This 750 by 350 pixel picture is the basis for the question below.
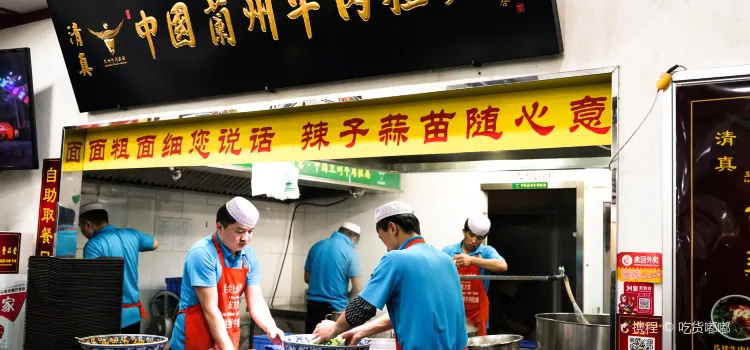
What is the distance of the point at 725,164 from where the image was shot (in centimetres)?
240

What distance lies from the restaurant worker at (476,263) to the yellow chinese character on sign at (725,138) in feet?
9.61

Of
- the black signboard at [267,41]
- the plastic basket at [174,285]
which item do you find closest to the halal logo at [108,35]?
the black signboard at [267,41]

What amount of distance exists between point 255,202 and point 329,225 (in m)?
0.92

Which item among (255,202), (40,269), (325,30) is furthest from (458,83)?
(255,202)

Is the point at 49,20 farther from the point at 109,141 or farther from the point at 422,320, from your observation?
the point at 422,320

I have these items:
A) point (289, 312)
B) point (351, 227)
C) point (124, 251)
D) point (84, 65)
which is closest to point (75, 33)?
point (84, 65)

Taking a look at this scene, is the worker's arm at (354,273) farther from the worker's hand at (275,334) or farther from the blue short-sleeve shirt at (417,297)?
the blue short-sleeve shirt at (417,297)

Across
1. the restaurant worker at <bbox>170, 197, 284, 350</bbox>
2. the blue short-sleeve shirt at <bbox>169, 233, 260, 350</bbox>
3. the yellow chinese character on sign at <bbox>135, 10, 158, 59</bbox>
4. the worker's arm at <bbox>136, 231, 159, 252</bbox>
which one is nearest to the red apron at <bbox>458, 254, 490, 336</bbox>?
the restaurant worker at <bbox>170, 197, 284, 350</bbox>

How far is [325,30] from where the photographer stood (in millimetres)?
3363

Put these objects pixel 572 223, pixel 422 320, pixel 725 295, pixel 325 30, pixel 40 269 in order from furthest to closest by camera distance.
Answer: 1. pixel 572 223
2. pixel 40 269
3. pixel 325 30
4. pixel 422 320
5. pixel 725 295

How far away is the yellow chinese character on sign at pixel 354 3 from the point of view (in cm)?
317

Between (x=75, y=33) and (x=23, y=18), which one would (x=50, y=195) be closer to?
(x=75, y=33)

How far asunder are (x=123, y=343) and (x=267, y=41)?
1.66 metres

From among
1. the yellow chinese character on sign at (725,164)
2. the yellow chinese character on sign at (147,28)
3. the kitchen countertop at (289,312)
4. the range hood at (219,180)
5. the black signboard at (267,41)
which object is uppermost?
the yellow chinese character on sign at (147,28)
